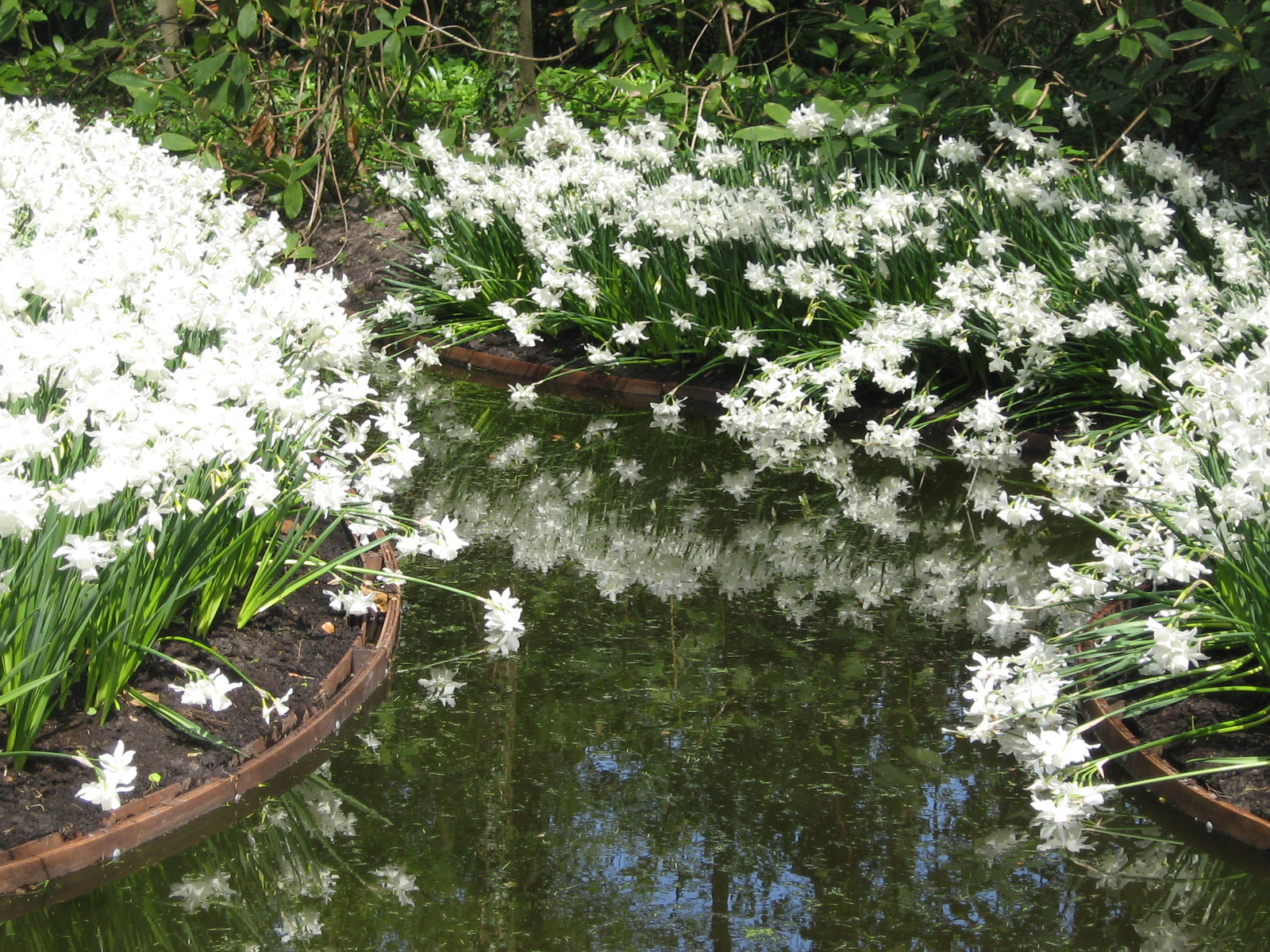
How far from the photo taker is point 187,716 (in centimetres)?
299

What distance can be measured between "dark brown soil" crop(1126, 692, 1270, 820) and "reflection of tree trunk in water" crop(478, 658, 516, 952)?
1535 mm

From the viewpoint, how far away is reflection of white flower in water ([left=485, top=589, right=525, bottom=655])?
316 cm

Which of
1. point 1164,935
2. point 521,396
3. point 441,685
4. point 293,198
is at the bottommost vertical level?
point 1164,935

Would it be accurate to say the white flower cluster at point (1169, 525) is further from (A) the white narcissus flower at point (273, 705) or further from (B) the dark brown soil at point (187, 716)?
(B) the dark brown soil at point (187, 716)

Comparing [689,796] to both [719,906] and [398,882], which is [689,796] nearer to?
[719,906]

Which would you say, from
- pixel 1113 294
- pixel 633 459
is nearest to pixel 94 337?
pixel 633 459

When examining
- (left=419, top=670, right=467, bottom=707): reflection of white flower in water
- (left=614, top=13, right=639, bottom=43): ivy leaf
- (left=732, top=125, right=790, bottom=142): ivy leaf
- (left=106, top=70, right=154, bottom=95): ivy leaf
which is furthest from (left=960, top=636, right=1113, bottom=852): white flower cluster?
(left=106, top=70, right=154, bottom=95): ivy leaf

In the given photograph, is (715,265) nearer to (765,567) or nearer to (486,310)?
(486,310)

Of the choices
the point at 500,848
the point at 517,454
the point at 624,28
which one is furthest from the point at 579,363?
the point at 500,848

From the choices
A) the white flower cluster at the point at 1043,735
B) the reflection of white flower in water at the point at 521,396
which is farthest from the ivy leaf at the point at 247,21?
the white flower cluster at the point at 1043,735

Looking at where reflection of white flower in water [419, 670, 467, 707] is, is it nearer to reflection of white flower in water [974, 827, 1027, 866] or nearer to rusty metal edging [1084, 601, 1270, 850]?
reflection of white flower in water [974, 827, 1027, 866]

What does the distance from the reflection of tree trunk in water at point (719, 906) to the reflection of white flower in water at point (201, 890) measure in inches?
37.9

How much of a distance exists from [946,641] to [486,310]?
4216 mm

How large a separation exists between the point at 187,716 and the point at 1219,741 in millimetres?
2417
